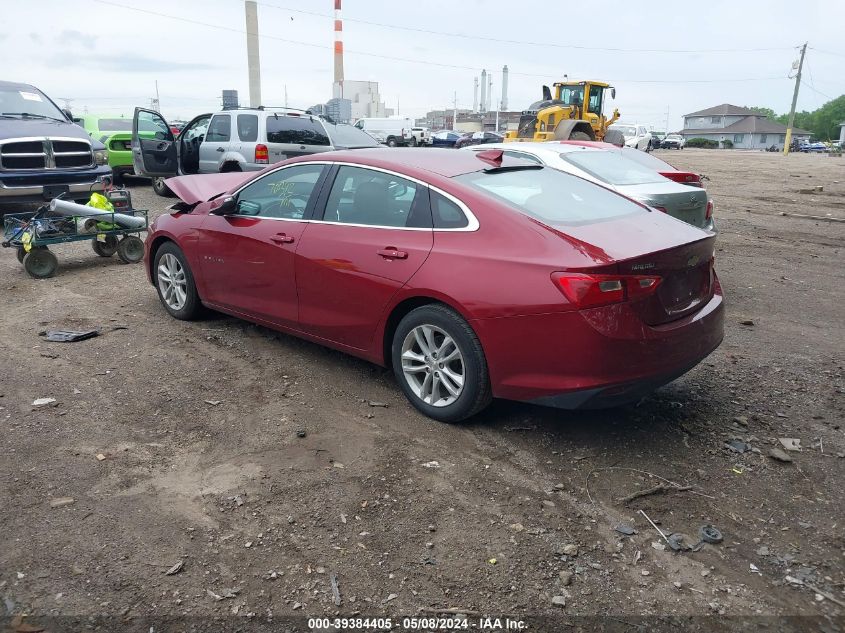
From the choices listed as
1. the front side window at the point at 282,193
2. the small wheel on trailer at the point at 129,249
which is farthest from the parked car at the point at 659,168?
the small wheel on trailer at the point at 129,249

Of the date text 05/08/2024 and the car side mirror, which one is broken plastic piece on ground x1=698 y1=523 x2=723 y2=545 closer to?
the date text 05/08/2024

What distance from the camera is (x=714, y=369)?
511cm

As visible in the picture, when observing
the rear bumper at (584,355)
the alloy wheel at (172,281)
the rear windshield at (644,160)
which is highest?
the rear windshield at (644,160)

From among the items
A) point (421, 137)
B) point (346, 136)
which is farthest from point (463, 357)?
point (421, 137)

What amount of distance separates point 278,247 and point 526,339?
218 centimetres

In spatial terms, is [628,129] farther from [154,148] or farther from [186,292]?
[186,292]

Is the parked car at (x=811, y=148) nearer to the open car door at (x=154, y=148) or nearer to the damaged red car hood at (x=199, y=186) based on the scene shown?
the open car door at (x=154, y=148)

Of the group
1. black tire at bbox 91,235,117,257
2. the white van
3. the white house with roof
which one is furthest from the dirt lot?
the white house with roof

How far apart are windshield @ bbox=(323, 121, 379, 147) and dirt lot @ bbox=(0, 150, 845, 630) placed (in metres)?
9.10

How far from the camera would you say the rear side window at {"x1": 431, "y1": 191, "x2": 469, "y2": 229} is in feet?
13.2

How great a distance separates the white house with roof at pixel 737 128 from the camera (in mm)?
111500

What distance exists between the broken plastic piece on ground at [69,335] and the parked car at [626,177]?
14.0 ft

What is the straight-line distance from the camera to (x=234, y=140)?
1341 centimetres

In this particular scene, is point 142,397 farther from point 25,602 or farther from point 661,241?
point 661,241
